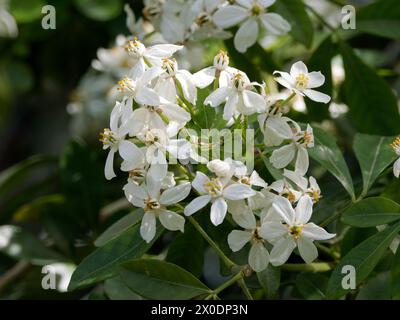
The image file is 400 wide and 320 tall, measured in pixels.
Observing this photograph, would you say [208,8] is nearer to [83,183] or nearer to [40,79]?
[83,183]

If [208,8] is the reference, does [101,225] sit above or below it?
below

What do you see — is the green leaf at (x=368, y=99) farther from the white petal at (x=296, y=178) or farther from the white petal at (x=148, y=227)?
the white petal at (x=148, y=227)

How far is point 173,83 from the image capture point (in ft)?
3.80

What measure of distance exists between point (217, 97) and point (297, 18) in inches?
18.7

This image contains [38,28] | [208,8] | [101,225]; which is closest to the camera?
[208,8]

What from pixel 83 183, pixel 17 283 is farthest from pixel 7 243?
pixel 83 183

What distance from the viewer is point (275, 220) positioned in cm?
110

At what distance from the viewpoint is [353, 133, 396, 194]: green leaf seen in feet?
4.25

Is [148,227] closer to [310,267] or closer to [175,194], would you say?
[175,194]

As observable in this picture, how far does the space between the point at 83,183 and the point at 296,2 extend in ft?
2.18

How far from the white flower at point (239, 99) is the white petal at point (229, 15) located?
323mm

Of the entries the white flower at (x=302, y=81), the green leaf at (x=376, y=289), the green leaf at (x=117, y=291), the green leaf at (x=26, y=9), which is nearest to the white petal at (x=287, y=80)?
the white flower at (x=302, y=81)

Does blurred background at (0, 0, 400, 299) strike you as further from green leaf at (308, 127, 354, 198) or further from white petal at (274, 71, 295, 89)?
white petal at (274, 71, 295, 89)

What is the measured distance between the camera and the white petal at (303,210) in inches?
43.2
